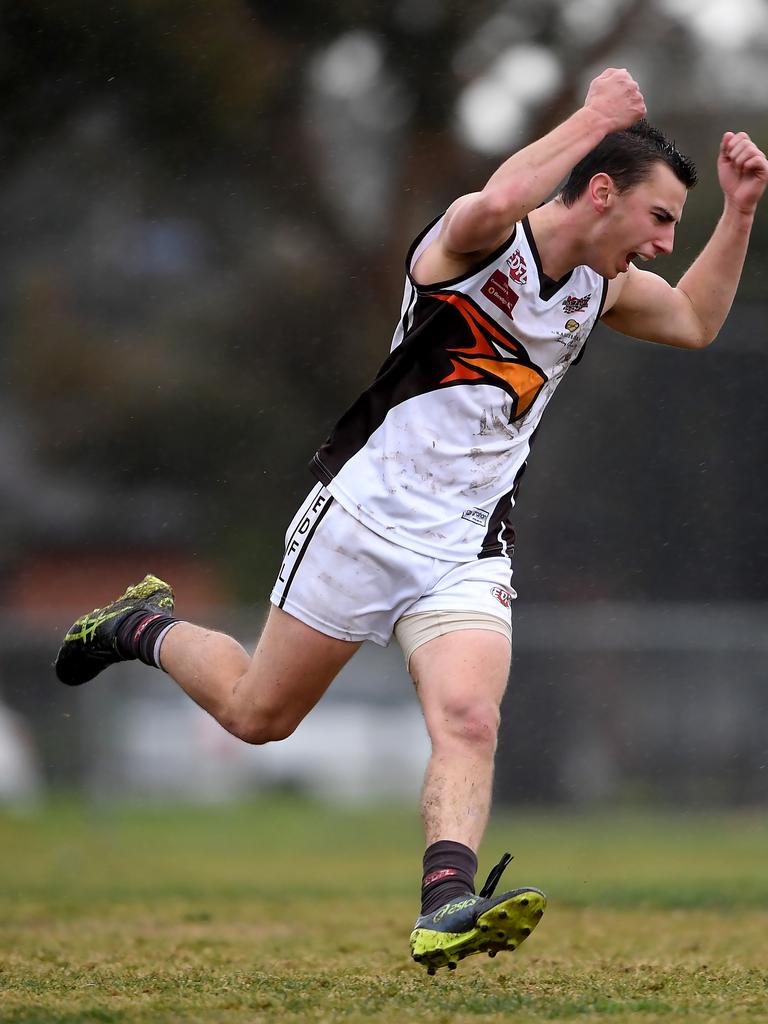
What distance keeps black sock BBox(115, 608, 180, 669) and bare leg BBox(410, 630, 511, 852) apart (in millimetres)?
1048

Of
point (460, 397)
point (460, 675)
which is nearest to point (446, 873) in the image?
point (460, 675)

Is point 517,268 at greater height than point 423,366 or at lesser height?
greater

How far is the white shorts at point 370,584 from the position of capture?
13.9 ft

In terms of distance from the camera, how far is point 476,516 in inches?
169

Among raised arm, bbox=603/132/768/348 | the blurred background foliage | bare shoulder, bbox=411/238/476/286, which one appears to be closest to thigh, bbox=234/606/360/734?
bare shoulder, bbox=411/238/476/286

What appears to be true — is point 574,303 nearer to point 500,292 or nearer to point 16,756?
point 500,292

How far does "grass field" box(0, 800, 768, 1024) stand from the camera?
12.9 ft

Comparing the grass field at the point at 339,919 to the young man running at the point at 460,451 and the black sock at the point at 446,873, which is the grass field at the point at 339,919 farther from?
the young man running at the point at 460,451

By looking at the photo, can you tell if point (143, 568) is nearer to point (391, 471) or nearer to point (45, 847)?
point (45, 847)

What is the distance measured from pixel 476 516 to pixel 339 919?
3.18 metres

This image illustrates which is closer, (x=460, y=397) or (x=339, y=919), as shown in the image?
(x=460, y=397)

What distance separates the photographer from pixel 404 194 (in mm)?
18281

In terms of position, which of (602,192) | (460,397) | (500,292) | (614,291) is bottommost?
(460,397)

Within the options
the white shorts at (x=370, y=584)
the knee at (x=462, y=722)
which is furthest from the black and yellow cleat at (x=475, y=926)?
the white shorts at (x=370, y=584)
